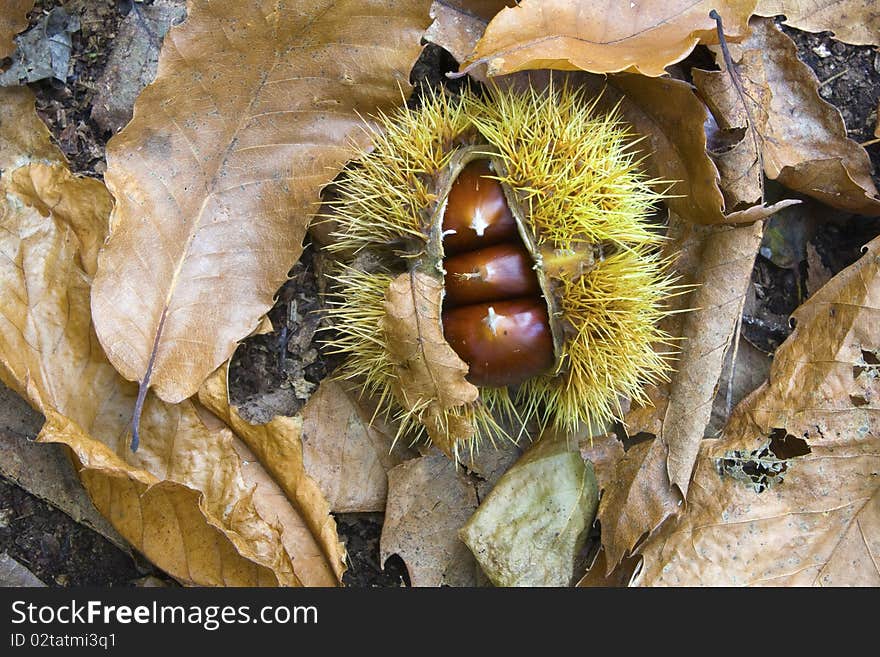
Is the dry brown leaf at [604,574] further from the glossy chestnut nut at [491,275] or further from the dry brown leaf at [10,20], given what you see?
the dry brown leaf at [10,20]

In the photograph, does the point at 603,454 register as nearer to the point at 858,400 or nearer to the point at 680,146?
the point at 858,400

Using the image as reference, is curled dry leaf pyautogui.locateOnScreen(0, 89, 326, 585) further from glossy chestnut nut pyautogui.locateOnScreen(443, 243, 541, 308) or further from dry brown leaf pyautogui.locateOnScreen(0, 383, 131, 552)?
glossy chestnut nut pyautogui.locateOnScreen(443, 243, 541, 308)

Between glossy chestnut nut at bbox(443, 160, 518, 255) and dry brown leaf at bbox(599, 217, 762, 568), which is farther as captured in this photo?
dry brown leaf at bbox(599, 217, 762, 568)

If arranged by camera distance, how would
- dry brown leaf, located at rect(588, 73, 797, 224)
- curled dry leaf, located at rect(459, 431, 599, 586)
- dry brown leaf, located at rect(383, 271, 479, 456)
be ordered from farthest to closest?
curled dry leaf, located at rect(459, 431, 599, 586)
dry brown leaf, located at rect(588, 73, 797, 224)
dry brown leaf, located at rect(383, 271, 479, 456)

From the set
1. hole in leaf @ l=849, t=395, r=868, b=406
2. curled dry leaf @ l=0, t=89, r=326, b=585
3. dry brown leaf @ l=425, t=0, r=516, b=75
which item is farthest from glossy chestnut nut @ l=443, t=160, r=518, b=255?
hole in leaf @ l=849, t=395, r=868, b=406

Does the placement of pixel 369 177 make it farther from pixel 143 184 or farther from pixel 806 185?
pixel 806 185

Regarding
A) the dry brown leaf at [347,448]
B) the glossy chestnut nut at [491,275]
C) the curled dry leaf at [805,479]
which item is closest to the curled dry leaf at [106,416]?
the dry brown leaf at [347,448]

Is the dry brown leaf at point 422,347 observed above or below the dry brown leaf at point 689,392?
above
